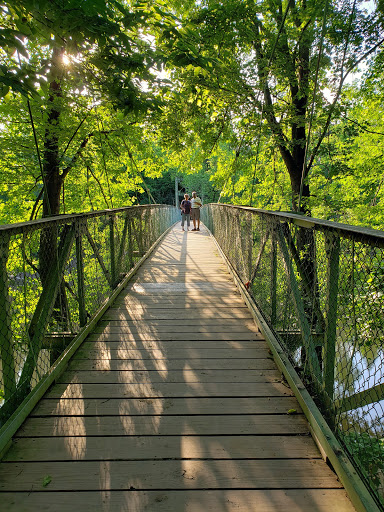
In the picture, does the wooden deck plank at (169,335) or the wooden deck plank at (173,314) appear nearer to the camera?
the wooden deck plank at (169,335)

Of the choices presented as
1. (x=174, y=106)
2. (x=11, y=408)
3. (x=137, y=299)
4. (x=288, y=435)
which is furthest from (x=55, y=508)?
(x=174, y=106)

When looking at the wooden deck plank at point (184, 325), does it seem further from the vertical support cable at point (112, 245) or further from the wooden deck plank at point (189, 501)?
the wooden deck plank at point (189, 501)

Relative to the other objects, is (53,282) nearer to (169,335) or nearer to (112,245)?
(169,335)

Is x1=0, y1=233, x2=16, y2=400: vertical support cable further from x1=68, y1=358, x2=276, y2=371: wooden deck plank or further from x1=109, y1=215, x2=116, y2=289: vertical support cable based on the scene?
x1=109, y1=215, x2=116, y2=289: vertical support cable

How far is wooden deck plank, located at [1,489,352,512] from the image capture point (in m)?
1.44

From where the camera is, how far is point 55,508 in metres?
1.44

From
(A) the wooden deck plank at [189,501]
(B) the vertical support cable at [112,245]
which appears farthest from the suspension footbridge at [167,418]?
(B) the vertical support cable at [112,245]

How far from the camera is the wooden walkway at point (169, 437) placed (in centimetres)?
149

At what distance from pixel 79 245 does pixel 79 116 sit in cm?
332

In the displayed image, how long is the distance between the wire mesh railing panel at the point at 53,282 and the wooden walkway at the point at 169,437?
26 centimetres

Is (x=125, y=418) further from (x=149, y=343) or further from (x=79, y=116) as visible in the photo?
(x=79, y=116)

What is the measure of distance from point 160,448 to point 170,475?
0.18m

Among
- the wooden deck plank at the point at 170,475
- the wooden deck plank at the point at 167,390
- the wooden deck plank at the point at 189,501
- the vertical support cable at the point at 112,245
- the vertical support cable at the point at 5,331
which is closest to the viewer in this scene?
the wooden deck plank at the point at 189,501

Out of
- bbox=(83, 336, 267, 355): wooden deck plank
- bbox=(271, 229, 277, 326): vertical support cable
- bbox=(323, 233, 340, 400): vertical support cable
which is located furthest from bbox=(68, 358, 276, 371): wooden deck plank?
bbox=(323, 233, 340, 400): vertical support cable
